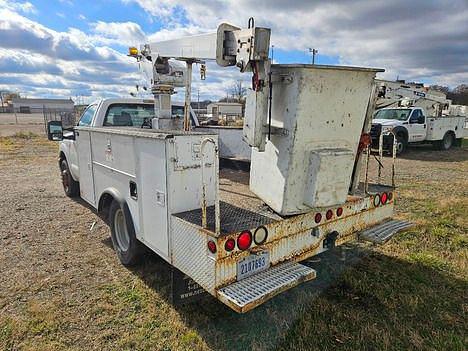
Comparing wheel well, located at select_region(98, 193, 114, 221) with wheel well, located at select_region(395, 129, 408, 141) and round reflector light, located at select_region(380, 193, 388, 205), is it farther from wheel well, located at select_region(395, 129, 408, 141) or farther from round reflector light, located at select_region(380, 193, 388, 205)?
wheel well, located at select_region(395, 129, 408, 141)

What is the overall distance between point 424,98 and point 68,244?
54.1ft

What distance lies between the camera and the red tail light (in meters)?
2.38

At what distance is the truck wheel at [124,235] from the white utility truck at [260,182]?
0.02 meters

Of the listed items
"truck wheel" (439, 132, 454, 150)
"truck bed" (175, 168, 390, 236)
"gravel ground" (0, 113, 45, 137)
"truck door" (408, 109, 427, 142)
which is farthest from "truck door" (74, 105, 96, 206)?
"gravel ground" (0, 113, 45, 137)

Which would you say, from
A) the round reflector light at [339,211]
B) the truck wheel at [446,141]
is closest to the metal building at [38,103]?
the truck wheel at [446,141]

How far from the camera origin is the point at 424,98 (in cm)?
1595

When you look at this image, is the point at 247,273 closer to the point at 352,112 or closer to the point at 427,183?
the point at 352,112

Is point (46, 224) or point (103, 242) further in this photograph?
point (46, 224)

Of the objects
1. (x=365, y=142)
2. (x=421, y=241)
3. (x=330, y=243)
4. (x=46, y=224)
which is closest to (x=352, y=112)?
(x=365, y=142)

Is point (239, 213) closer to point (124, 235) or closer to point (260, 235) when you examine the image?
point (260, 235)

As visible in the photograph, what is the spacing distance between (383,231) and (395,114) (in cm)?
1362

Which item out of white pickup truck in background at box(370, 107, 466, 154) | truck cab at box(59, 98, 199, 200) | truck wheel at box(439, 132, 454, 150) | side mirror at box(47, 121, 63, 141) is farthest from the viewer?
truck wheel at box(439, 132, 454, 150)

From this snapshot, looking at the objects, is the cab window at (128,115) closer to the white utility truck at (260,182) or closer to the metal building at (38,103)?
the white utility truck at (260,182)

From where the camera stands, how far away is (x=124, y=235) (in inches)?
155
